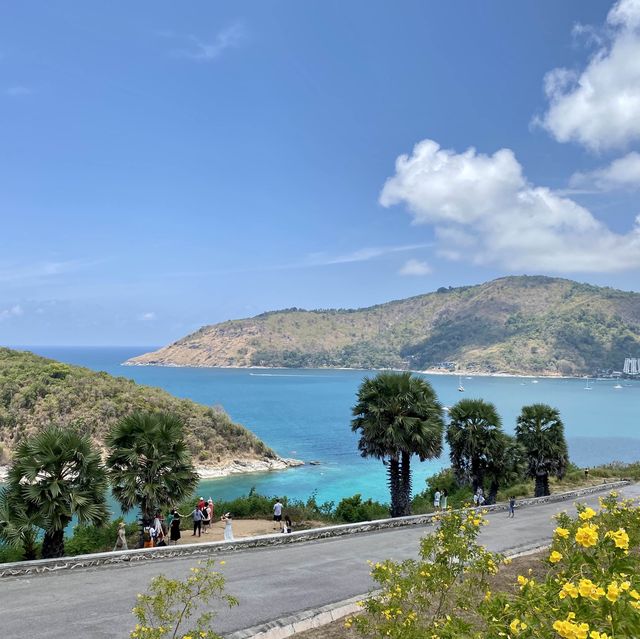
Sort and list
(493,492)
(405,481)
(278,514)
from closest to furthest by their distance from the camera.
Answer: (278,514) → (405,481) → (493,492)

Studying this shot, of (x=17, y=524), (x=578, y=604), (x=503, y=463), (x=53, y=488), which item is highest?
(x=578, y=604)

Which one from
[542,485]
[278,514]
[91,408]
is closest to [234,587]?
[278,514]

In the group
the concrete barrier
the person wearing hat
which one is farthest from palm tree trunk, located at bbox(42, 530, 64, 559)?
the concrete barrier

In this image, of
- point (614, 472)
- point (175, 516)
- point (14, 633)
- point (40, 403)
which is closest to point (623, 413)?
point (614, 472)

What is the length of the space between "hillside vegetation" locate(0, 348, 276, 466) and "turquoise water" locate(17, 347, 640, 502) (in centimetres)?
668

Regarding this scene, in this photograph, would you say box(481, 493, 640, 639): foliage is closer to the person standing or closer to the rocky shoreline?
the person standing

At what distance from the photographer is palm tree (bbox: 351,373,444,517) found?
2400 cm

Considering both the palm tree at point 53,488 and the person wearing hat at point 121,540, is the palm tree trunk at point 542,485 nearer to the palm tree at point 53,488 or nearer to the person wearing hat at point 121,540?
the person wearing hat at point 121,540

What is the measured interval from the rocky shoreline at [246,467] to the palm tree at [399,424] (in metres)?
34.2

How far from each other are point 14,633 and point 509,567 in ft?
36.8

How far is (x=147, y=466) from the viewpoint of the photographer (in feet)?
58.8

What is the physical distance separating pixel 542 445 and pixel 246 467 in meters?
36.1

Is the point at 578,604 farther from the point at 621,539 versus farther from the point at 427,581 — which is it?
the point at 427,581

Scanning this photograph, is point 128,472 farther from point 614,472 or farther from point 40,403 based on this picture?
point 40,403
